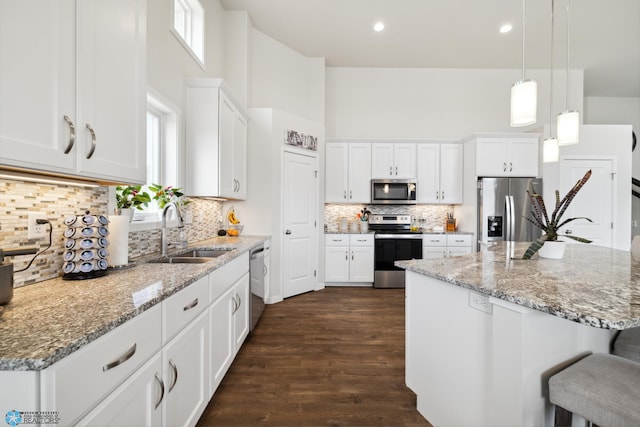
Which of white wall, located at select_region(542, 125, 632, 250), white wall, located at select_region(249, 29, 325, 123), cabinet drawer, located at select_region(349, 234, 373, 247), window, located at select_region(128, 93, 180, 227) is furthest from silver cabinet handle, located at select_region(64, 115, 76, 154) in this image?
white wall, located at select_region(542, 125, 632, 250)

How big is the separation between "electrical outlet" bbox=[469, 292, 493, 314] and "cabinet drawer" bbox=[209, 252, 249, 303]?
1452mm

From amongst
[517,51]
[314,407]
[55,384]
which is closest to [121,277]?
[55,384]

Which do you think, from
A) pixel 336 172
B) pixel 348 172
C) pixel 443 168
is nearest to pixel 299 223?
pixel 336 172

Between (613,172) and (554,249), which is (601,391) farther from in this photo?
(613,172)

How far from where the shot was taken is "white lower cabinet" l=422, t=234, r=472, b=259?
4613 millimetres

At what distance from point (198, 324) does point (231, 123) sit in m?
2.31

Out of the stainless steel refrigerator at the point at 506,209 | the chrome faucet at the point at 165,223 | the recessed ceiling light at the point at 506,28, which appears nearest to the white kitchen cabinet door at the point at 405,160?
the stainless steel refrigerator at the point at 506,209

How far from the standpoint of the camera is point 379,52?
15.5 ft

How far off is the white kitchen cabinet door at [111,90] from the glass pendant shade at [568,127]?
10.2 ft

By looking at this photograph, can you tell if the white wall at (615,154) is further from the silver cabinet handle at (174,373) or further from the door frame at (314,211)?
the silver cabinet handle at (174,373)

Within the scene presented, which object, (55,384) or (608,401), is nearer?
(55,384)

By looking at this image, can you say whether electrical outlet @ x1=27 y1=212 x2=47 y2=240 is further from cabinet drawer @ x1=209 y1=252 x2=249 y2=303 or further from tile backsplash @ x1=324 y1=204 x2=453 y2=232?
tile backsplash @ x1=324 y1=204 x2=453 y2=232

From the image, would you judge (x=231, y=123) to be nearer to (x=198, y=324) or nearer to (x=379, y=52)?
(x=198, y=324)

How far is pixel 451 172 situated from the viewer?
16.2 ft
